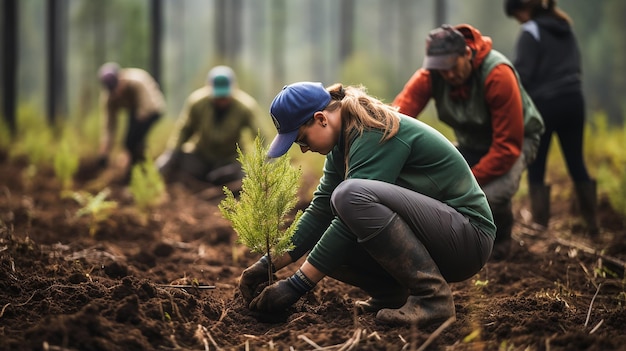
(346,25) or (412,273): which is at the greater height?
(412,273)

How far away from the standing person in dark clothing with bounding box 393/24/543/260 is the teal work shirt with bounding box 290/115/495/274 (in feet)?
4.15

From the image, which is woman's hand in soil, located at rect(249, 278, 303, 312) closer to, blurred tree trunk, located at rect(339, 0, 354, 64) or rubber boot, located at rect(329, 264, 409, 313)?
rubber boot, located at rect(329, 264, 409, 313)

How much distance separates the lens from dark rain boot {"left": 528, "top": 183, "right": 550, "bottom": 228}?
223 inches

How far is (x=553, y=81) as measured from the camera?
17.9 feet

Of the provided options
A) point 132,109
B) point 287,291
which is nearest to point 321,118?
point 287,291

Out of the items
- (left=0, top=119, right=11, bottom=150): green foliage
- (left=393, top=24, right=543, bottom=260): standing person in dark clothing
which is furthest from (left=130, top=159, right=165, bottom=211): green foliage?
(left=0, top=119, right=11, bottom=150): green foliage

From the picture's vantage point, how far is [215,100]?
8742 millimetres

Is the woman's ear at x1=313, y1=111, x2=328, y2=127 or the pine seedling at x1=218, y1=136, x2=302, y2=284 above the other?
the woman's ear at x1=313, y1=111, x2=328, y2=127

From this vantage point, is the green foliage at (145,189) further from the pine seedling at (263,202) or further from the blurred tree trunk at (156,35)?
the blurred tree trunk at (156,35)

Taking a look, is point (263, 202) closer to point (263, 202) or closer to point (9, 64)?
point (263, 202)

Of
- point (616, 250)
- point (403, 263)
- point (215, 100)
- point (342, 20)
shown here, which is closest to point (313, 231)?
point (403, 263)

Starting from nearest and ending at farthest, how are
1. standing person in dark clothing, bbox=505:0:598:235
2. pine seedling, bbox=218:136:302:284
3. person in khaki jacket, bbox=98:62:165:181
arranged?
1. pine seedling, bbox=218:136:302:284
2. standing person in dark clothing, bbox=505:0:598:235
3. person in khaki jacket, bbox=98:62:165:181

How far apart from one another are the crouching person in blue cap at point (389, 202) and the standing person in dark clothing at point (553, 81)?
2427 mm

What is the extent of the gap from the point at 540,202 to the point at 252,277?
3201mm
